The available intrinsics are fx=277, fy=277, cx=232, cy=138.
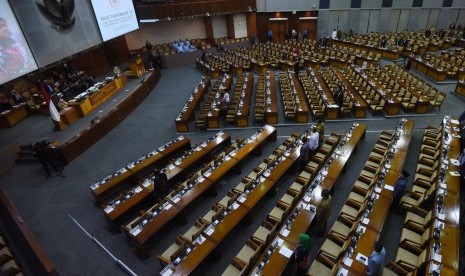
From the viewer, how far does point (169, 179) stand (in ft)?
29.0

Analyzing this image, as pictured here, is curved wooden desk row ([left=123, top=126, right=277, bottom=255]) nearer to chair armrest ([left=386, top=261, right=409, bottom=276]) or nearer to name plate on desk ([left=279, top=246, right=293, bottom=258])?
name plate on desk ([left=279, top=246, right=293, bottom=258])

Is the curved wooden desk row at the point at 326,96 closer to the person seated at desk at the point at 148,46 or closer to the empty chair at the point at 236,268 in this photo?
the empty chair at the point at 236,268

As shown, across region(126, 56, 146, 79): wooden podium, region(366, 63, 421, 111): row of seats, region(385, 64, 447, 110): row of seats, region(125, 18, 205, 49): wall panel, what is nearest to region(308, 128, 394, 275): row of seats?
region(366, 63, 421, 111): row of seats

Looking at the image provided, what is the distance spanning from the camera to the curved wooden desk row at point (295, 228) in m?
5.60

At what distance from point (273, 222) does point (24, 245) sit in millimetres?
6299

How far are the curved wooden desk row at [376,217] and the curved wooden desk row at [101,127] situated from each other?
35.4 feet

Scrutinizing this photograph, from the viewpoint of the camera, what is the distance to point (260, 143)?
10.2 metres

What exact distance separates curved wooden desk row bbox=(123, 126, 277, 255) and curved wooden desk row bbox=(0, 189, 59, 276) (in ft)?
5.99

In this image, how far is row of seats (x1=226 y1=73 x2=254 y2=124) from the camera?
13051 millimetres

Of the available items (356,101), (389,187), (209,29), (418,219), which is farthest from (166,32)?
(418,219)

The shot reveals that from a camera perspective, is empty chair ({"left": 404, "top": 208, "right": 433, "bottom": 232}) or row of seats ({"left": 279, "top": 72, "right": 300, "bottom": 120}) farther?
row of seats ({"left": 279, "top": 72, "right": 300, "bottom": 120})

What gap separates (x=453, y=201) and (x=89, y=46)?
1744 cm

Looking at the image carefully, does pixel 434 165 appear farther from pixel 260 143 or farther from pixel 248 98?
pixel 248 98

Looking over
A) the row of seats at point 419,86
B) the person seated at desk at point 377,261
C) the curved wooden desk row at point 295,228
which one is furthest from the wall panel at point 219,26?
the person seated at desk at point 377,261
